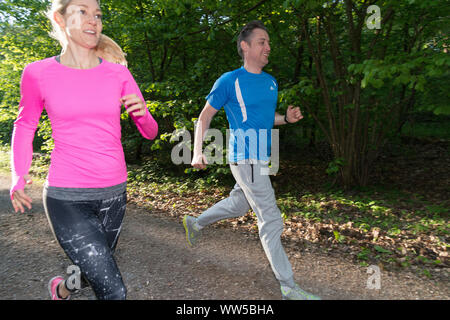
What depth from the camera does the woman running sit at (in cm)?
176

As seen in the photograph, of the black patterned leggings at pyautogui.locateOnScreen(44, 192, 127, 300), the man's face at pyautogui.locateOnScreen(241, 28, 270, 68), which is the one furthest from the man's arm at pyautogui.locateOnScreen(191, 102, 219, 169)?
the black patterned leggings at pyautogui.locateOnScreen(44, 192, 127, 300)

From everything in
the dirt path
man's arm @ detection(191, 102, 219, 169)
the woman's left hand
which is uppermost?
the woman's left hand

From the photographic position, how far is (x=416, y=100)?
7.98 meters

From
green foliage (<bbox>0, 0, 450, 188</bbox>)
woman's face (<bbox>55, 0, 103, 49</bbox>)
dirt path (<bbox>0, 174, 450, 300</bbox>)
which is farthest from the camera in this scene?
green foliage (<bbox>0, 0, 450, 188</bbox>)

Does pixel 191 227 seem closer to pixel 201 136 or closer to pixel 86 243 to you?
pixel 201 136

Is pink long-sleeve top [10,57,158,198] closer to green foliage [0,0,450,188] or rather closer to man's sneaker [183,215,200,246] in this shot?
man's sneaker [183,215,200,246]

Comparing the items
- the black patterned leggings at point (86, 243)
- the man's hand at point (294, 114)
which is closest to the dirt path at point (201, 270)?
the black patterned leggings at point (86, 243)

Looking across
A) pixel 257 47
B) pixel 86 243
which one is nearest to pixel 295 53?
pixel 257 47

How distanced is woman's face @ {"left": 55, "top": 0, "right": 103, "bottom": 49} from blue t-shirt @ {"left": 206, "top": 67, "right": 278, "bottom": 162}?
1.24 metres

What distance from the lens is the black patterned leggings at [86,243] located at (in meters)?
1.73

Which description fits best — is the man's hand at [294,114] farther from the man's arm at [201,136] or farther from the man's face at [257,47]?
the man's arm at [201,136]

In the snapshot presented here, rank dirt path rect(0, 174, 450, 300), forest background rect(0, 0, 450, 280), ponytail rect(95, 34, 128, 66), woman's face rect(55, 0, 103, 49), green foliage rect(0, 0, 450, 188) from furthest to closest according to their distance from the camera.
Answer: green foliage rect(0, 0, 450, 188), forest background rect(0, 0, 450, 280), dirt path rect(0, 174, 450, 300), ponytail rect(95, 34, 128, 66), woman's face rect(55, 0, 103, 49)

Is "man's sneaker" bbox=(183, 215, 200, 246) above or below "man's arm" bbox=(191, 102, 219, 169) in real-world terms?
below
